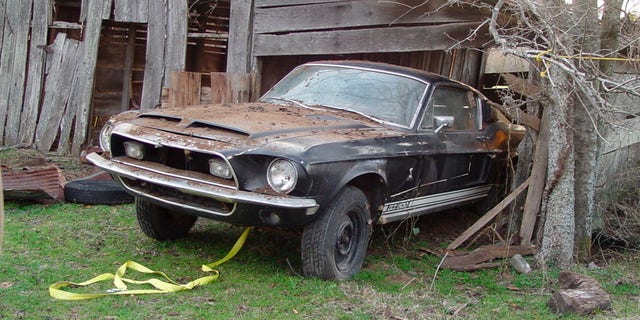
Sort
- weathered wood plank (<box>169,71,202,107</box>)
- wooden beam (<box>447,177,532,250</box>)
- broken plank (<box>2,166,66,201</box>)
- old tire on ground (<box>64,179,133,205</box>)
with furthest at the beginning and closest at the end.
A: weathered wood plank (<box>169,71,202,107</box>), old tire on ground (<box>64,179,133,205</box>), broken plank (<box>2,166,66,201</box>), wooden beam (<box>447,177,532,250</box>)

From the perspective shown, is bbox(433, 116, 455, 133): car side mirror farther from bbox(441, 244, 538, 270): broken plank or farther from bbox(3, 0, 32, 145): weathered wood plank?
bbox(3, 0, 32, 145): weathered wood plank

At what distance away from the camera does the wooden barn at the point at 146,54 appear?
9.10 metres

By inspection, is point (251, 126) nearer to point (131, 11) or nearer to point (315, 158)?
point (315, 158)

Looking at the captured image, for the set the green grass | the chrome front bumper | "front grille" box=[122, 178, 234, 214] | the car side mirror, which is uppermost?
the car side mirror

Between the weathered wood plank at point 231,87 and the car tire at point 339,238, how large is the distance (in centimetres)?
469

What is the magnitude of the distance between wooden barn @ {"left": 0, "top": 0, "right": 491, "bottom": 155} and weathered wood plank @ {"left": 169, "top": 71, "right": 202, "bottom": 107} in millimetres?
14

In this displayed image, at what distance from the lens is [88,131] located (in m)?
10.6

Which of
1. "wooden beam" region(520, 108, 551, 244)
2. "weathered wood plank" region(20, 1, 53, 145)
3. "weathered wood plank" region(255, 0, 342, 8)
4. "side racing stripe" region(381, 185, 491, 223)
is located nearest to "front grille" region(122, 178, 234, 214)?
"side racing stripe" region(381, 185, 491, 223)

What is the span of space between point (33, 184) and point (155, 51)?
3841 millimetres

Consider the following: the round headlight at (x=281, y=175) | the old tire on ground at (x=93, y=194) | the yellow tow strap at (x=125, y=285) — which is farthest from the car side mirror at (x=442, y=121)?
the old tire on ground at (x=93, y=194)

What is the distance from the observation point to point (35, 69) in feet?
35.3

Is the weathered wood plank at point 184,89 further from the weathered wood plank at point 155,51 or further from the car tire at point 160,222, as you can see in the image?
the car tire at point 160,222

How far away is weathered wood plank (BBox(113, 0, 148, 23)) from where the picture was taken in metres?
10.3

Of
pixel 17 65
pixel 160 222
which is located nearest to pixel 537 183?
pixel 160 222
